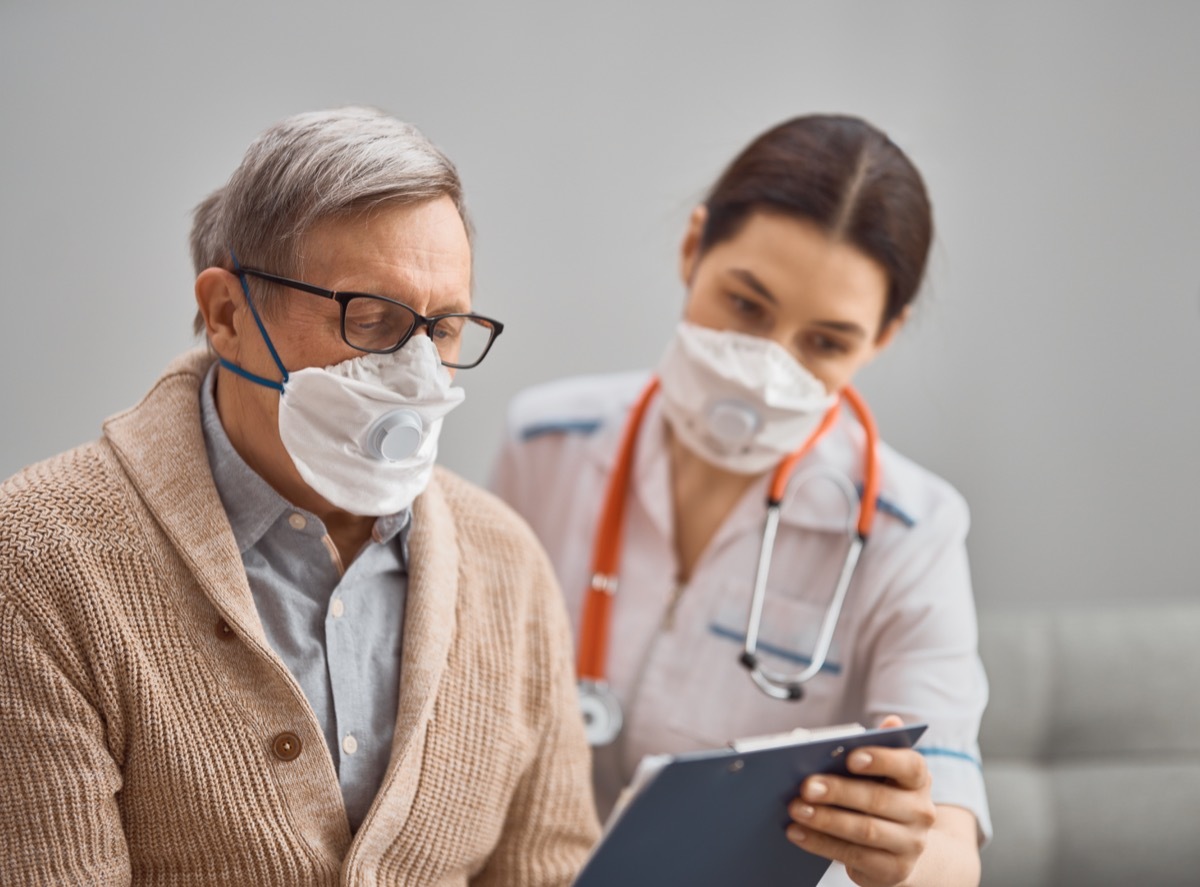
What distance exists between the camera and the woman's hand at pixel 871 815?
121 cm

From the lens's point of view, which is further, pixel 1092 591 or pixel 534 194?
pixel 1092 591

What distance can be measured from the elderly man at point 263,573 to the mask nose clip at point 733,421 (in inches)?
20.8

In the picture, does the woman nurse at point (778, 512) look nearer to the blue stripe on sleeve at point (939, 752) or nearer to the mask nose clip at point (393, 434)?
the blue stripe on sleeve at point (939, 752)

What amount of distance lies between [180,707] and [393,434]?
13.1 inches

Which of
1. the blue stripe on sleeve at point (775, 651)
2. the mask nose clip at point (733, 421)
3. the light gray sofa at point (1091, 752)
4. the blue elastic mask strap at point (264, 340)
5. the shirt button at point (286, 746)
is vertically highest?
the blue elastic mask strap at point (264, 340)

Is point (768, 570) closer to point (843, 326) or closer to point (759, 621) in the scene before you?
point (759, 621)

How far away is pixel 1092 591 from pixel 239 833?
1.87 metres

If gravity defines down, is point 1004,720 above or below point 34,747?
below

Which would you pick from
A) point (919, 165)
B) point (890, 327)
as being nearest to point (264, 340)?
point (890, 327)

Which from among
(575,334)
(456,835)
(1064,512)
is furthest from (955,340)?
(456,835)

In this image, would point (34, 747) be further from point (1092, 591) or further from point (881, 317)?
point (1092, 591)

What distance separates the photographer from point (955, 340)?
2.26 m

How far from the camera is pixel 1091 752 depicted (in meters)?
2.15

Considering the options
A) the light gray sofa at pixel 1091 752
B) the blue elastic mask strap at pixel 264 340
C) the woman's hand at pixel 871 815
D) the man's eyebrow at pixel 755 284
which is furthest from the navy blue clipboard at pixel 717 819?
the light gray sofa at pixel 1091 752
